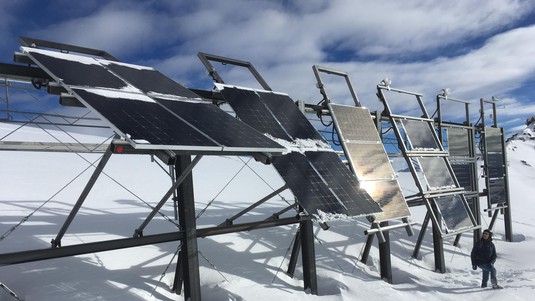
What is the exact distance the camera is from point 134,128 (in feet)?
13.8

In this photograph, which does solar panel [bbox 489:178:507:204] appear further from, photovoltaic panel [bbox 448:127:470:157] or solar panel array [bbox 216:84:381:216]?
solar panel array [bbox 216:84:381:216]

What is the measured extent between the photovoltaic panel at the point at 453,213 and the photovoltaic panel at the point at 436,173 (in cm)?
39

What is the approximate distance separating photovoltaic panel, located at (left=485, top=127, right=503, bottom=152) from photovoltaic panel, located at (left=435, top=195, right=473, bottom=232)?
655cm

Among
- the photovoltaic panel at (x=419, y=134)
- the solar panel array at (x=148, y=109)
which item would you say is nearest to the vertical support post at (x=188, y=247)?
the solar panel array at (x=148, y=109)

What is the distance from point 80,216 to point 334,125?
29.6 ft

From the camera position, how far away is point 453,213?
10547 millimetres

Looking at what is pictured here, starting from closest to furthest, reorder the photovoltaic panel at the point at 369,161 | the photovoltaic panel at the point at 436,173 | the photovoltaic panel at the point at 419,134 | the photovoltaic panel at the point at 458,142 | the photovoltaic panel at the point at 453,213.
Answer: the photovoltaic panel at the point at 369,161, the photovoltaic panel at the point at 453,213, the photovoltaic panel at the point at 436,173, the photovoltaic panel at the point at 419,134, the photovoltaic panel at the point at 458,142

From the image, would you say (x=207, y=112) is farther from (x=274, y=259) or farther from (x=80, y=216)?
(x=80, y=216)

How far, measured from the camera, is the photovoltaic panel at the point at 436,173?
1056cm

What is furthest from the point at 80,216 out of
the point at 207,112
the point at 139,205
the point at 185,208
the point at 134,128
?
the point at 134,128

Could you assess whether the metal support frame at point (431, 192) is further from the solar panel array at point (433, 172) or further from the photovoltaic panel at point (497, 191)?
the photovoltaic panel at point (497, 191)

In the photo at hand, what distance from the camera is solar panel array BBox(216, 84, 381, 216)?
22.0 ft

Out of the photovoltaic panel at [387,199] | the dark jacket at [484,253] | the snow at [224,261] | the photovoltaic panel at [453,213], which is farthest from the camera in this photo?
the photovoltaic panel at [453,213]

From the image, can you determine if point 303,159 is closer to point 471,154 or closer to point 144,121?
point 144,121
